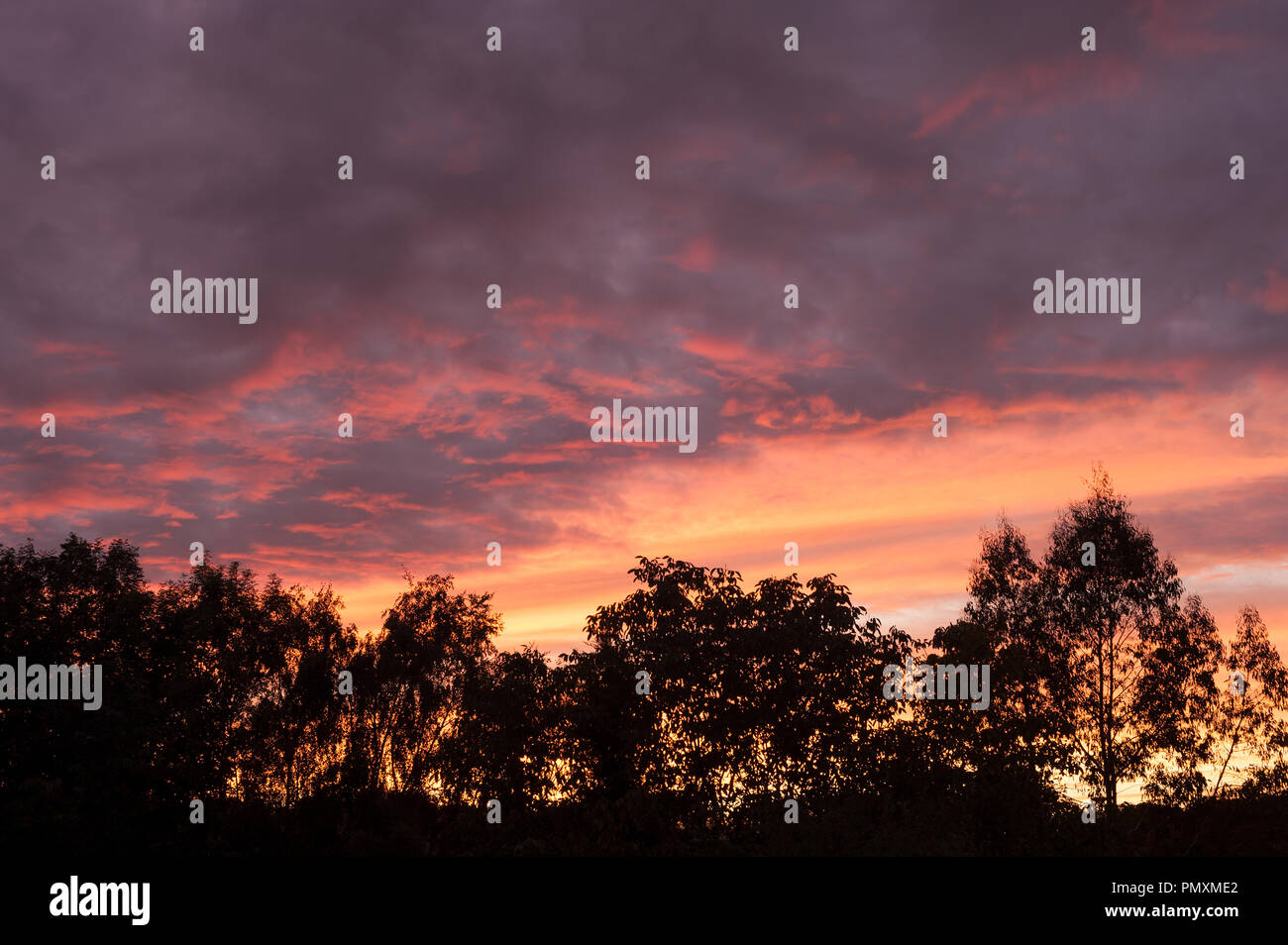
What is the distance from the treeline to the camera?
94.4 ft

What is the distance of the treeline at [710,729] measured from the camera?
28.8 meters

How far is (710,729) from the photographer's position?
3127 cm

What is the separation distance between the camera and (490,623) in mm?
70438

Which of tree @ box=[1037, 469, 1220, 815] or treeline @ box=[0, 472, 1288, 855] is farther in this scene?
tree @ box=[1037, 469, 1220, 815]

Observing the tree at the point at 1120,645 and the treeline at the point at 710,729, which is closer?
the treeline at the point at 710,729

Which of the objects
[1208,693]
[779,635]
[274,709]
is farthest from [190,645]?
[1208,693]

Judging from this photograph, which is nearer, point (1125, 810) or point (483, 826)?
point (483, 826)

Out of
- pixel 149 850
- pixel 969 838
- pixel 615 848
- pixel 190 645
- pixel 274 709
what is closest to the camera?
pixel 969 838

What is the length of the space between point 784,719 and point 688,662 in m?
3.90

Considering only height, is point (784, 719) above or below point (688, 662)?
below

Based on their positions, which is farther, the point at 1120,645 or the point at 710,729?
the point at 1120,645

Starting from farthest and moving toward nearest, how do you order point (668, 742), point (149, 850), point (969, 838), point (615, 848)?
point (149, 850), point (668, 742), point (615, 848), point (969, 838)

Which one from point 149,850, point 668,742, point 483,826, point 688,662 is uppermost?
point 688,662

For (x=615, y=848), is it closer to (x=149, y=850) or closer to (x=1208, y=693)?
(x=149, y=850)
